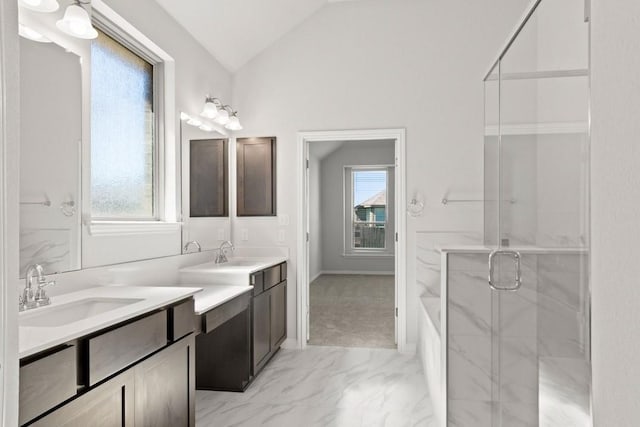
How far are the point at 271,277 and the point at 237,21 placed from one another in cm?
209

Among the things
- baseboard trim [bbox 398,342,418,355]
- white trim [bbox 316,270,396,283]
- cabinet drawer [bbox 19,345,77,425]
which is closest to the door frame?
baseboard trim [bbox 398,342,418,355]

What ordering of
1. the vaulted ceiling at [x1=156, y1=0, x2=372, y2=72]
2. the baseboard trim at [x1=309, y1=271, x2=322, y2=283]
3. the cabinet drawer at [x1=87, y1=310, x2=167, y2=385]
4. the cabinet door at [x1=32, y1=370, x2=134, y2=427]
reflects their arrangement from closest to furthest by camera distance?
the cabinet door at [x1=32, y1=370, x2=134, y2=427]
the cabinet drawer at [x1=87, y1=310, x2=167, y2=385]
the vaulted ceiling at [x1=156, y1=0, x2=372, y2=72]
the baseboard trim at [x1=309, y1=271, x2=322, y2=283]

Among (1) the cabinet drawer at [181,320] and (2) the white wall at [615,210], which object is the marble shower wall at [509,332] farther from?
(1) the cabinet drawer at [181,320]

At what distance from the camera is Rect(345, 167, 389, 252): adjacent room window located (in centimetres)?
816

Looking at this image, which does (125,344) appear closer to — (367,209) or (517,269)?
(517,269)

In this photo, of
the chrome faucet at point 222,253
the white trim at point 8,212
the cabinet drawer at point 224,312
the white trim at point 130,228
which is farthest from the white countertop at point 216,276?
the white trim at point 8,212

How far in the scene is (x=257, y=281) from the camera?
3.05 meters

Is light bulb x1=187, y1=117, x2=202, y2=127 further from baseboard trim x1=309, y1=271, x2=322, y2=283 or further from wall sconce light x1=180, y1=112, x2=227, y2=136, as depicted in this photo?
baseboard trim x1=309, y1=271, x2=322, y2=283

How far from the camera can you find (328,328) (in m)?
4.45

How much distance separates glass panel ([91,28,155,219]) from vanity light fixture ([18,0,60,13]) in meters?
0.56

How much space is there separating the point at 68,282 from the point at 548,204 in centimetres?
200

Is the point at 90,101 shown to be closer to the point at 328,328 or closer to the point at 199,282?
the point at 199,282

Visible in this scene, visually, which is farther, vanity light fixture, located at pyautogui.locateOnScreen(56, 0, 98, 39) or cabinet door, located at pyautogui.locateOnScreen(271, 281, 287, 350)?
cabinet door, located at pyautogui.locateOnScreen(271, 281, 287, 350)

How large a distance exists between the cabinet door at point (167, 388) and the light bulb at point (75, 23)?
146 centimetres
